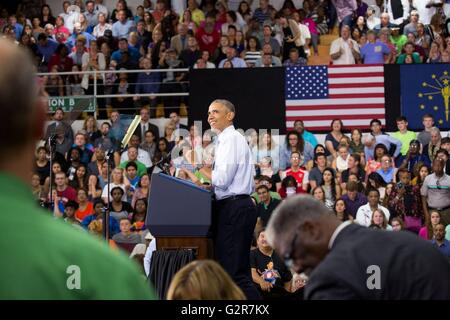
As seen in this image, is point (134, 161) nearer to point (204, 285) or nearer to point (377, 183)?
point (377, 183)

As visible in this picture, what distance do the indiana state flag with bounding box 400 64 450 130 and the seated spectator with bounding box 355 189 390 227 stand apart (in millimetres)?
3248

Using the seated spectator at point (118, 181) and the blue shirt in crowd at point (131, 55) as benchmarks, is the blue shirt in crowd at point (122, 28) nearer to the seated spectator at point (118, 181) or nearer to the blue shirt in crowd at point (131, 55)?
the blue shirt in crowd at point (131, 55)

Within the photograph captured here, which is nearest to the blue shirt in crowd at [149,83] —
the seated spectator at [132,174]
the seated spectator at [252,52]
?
the seated spectator at [252,52]

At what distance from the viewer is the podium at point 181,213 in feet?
19.6

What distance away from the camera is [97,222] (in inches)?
424

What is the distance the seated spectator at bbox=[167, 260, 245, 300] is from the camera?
2.59 metres

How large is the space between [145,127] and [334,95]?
3.03 metres

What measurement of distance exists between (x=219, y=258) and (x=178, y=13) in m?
11.5

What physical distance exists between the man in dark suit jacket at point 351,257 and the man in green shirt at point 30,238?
125 centimetres

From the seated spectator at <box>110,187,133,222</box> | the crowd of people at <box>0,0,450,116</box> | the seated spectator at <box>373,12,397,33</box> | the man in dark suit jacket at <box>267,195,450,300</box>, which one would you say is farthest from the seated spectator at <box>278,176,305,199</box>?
the man in dark suit jacket at <box>267,195,450,300</box>

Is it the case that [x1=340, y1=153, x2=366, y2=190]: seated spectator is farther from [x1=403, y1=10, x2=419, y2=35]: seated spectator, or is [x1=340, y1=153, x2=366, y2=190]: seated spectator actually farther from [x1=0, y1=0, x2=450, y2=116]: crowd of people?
[x1=403, y1=10, x2=419, y2=35]: seated spectator

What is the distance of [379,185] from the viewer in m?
11.6
